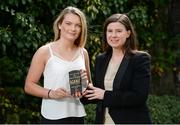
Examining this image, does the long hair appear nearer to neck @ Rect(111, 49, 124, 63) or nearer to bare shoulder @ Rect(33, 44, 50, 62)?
neck @ Rect(111, 49, 124, 63)

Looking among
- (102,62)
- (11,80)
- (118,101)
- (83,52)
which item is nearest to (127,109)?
(118,101)

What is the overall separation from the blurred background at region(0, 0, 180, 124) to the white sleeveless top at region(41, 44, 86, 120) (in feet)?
7.21

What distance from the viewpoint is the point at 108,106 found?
128 inches

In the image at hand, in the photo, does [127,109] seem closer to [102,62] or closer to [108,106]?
[108,106]

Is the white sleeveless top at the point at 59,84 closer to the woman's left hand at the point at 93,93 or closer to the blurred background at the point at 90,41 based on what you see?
the woman's left hand at the point at 93,93

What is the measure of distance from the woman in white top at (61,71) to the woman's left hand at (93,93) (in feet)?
0.21

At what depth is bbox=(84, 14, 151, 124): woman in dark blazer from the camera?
3.20 metres

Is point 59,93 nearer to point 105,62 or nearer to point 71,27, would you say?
point 105,62

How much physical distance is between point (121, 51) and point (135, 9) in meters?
3.52

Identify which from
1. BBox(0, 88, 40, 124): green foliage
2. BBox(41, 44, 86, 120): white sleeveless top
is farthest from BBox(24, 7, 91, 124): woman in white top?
BBox(0, 88, 40, 124): green foliage

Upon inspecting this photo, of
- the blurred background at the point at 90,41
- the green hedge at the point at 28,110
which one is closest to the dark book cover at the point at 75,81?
the blurred background at the point at 90,41

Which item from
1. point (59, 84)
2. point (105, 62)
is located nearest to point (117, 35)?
point (105, 62)

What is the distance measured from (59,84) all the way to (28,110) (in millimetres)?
3038

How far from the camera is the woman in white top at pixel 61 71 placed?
11.3ft
